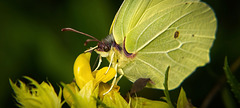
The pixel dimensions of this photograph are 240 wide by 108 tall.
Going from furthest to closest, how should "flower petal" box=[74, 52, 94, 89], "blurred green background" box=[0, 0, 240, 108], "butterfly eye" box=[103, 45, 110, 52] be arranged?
"blurred green background" box=[0, 0, 240, 108], "butterfly eye" box=[103, 45, 110, 52], "flower petal" box=[74, 52, 94, 89]

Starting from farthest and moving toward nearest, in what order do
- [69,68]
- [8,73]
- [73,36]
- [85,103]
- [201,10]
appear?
[73,36], [69,68], [8,73], [201,10], [85,103]

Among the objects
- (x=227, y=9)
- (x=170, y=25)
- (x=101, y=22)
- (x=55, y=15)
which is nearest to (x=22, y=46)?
(x=55, y=15)

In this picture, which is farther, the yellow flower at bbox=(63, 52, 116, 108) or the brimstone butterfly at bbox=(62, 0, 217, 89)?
the brimstone butterfly at bbox=(62, 0, 217, 89)

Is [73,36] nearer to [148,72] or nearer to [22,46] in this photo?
[22,46]

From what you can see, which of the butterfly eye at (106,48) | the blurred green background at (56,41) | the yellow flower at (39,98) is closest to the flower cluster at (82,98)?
the yellow flower at (39,98)

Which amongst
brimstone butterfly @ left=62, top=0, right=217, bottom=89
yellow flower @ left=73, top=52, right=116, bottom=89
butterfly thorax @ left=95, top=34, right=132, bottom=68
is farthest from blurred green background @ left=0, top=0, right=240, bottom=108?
yellow flower @ left=73, top=52, right=116, bottom=89

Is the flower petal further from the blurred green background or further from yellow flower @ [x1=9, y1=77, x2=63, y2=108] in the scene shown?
the blurred green background

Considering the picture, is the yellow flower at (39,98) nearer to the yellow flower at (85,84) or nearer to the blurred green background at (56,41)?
the yellow flower at (85,84)
